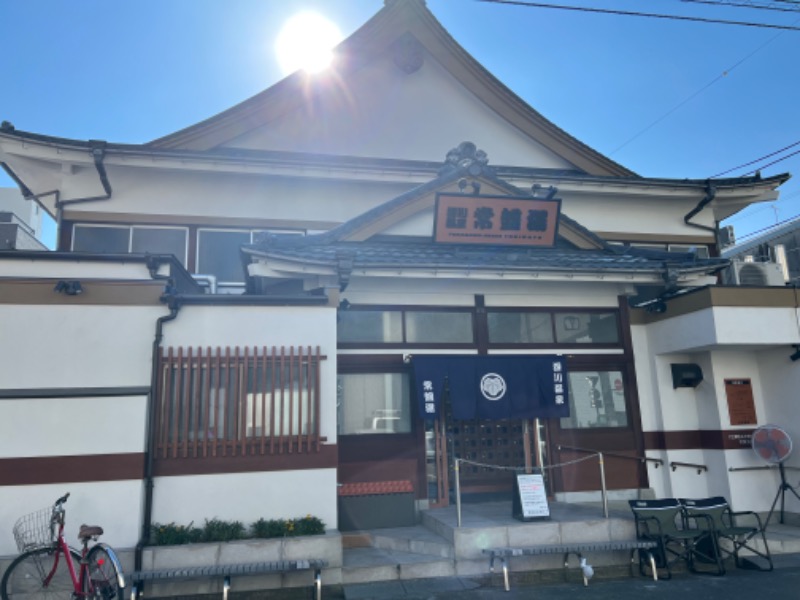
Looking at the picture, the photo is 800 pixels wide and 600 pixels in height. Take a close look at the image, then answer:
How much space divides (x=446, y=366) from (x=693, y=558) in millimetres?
4683

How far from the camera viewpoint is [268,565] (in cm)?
687

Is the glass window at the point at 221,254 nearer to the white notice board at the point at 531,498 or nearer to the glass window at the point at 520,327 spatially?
the glass window at the point at 520,327

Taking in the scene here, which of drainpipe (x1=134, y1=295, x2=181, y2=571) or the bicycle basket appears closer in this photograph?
the bicycle basket

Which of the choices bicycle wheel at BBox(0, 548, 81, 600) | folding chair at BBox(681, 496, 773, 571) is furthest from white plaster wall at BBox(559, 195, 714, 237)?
bicycle wheel at BBox(0, 548, 81, 600)

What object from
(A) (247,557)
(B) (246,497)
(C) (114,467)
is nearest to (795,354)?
(B) (246,497)

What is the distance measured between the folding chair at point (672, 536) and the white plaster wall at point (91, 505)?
6942 millimetres

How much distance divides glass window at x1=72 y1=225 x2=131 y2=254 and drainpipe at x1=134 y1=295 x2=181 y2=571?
4.00m

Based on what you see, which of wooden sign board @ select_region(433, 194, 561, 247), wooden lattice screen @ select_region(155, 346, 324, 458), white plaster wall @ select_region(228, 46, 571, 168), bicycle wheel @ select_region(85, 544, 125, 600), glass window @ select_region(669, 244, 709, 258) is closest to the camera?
bicycle wheel @ select_region(85, 544, 125, 600)

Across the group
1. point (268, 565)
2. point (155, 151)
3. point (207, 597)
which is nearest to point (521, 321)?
point (268, 565)

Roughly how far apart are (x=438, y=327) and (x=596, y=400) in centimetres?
353

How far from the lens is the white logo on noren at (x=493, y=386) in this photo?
9.77 m

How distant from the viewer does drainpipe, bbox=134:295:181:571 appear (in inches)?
278

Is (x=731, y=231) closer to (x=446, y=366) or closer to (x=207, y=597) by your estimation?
(x=446, y=366)

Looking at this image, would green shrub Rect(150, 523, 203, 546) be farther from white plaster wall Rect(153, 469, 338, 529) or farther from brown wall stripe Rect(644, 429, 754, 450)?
brown wall stripe Rect(644, 429, 754, 450)
